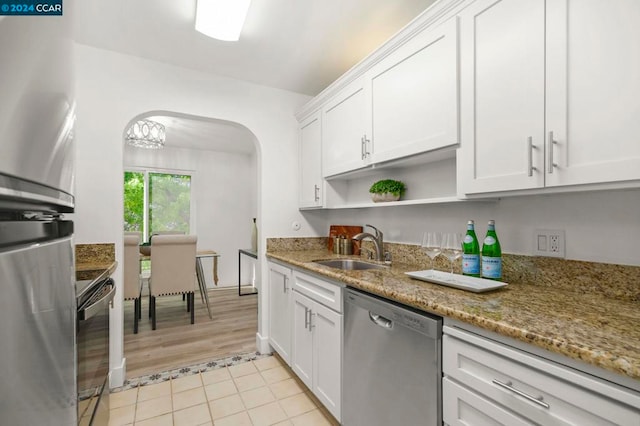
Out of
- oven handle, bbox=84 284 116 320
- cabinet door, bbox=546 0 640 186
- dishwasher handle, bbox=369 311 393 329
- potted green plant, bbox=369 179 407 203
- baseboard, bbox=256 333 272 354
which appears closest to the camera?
cabinet door, bbox=546 0 640 186

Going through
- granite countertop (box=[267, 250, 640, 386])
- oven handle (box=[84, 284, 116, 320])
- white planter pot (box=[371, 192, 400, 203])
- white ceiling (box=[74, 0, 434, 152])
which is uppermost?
white ceiling (box=[74, 0, 434, 152])

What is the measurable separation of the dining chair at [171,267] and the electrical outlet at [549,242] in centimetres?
316

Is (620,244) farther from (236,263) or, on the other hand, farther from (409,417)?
(236,263)

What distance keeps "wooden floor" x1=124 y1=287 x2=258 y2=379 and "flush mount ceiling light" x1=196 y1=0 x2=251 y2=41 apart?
2500 mm

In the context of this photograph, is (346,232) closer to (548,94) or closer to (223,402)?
(223,402)

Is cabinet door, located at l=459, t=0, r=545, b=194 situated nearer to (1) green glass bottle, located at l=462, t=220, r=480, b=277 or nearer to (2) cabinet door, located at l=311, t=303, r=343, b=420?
(1) green glass bottle, located at l=462, t=220, r=480, b=277

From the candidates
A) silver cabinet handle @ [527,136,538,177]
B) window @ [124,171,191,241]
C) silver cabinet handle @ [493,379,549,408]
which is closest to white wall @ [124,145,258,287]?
window @ [124,171,191,241]

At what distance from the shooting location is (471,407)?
928mm

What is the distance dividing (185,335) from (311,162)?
86.0 inches

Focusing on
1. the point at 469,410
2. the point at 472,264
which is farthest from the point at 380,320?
the point at 472,264

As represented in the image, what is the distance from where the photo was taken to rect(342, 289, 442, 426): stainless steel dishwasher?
3.46 feet


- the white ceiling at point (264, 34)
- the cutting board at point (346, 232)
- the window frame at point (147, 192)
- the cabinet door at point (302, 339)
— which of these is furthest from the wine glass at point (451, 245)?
the window frame at point (147, 192)

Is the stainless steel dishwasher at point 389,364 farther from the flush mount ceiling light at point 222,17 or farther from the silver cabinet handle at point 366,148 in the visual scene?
the flush mount ceiling light at point 222,17

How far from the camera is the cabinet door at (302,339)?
1.91 meters
